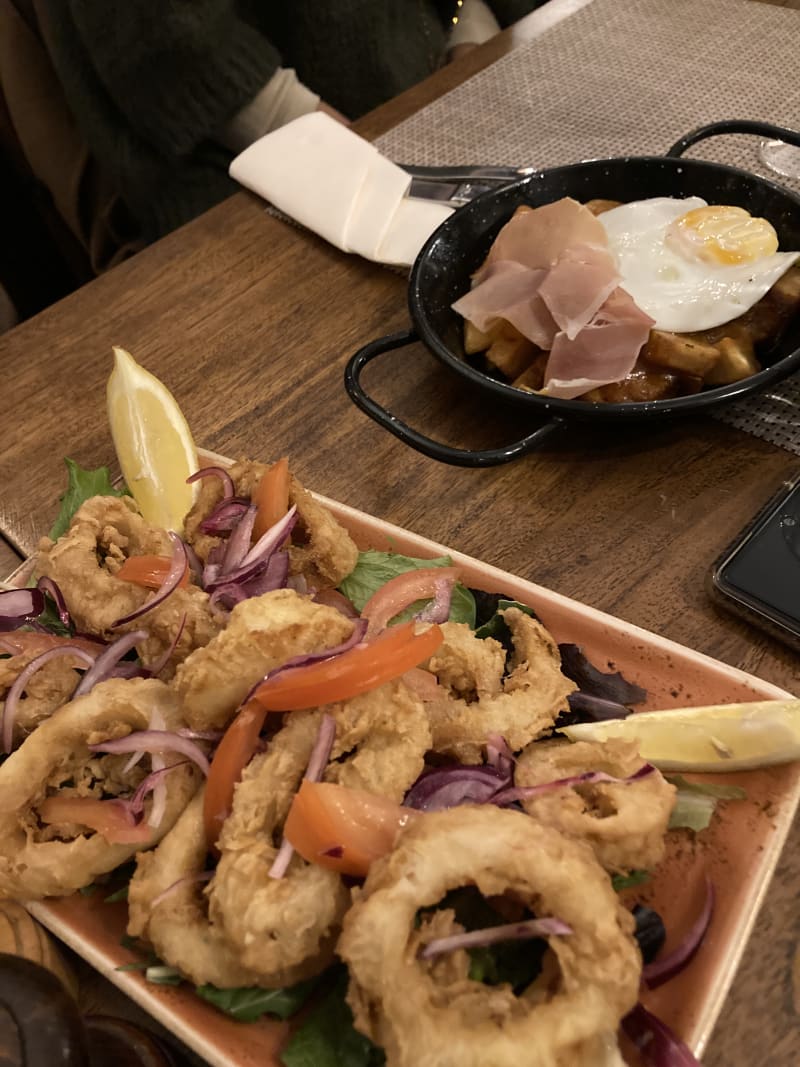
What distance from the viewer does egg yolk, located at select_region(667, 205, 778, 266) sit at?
1.78m

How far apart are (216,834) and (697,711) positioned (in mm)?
681

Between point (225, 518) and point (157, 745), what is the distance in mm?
468

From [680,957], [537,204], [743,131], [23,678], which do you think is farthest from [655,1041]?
[743,131]

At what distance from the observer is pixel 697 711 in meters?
1.16

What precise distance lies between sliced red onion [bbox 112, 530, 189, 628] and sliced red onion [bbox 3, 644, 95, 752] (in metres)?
0.07

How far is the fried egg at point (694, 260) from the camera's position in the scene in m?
1.75

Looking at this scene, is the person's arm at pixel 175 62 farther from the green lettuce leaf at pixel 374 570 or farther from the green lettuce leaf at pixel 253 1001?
the green lettuce leaf at pixel 253 1001

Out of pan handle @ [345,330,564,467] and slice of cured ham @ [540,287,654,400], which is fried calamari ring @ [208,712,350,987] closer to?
pan handle @ [345,330,564,467]

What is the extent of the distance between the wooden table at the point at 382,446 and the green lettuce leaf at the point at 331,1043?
17.2 inches

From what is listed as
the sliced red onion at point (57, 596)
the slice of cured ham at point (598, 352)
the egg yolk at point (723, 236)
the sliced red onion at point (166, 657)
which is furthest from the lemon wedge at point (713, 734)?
the egg yolk at point (723, 236)

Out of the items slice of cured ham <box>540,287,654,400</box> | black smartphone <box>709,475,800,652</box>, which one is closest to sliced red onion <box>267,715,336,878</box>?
black smartphone <box>709,475,800,652</box>

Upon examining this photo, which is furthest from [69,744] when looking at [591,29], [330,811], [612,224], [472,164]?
[591,29]

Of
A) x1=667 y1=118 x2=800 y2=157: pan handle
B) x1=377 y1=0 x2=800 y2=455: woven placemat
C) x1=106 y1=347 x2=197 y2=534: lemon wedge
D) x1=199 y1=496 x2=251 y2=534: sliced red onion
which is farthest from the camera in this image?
x1=377 y1=0 x2=800 y2=455: woven placemat

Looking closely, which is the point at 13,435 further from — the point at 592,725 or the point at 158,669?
the point at 592,725
